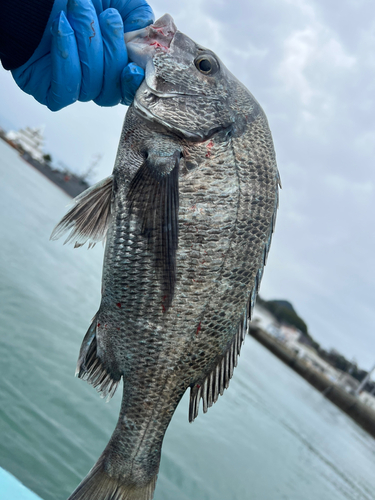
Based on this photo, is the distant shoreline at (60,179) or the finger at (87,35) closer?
the finger at (87,35)

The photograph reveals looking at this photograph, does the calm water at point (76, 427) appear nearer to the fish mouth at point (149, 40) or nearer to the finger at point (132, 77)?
the finger at point (132, 77)

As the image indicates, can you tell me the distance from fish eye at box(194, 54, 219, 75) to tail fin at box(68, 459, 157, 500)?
→ 237 centimetres

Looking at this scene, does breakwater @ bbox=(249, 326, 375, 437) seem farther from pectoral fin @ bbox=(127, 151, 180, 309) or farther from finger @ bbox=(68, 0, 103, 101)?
finger @ bbox=(68, 0, 103, 101)

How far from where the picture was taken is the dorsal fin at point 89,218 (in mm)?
2174

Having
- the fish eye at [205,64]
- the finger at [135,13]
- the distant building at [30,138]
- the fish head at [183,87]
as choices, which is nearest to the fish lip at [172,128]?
the fish head at [183,87]

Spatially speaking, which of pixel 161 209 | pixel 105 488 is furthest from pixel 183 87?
→ pixel 105 488

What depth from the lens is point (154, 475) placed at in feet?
7.07

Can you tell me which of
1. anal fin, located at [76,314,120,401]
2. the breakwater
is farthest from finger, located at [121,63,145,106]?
the breakwater

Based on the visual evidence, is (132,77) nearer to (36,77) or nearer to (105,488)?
(36,77)

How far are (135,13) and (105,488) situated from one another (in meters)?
2.79

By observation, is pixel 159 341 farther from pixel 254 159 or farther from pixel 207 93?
pixel 207 93

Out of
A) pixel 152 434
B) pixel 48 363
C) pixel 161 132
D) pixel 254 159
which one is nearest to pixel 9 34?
pixel 161 132

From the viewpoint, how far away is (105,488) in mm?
2006

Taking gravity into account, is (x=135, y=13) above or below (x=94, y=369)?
above
